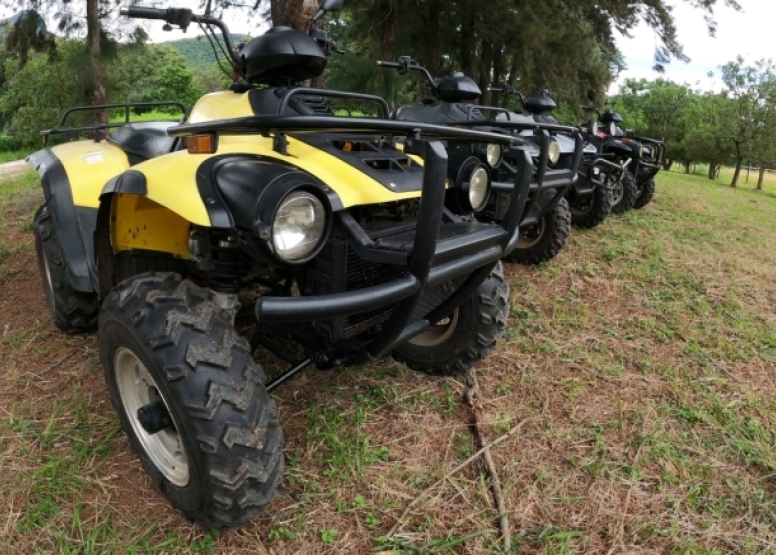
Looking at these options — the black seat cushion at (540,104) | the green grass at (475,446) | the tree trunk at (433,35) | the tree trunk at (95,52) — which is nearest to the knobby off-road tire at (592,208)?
the black seat cushion at (540,104)

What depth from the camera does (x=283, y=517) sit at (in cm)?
189

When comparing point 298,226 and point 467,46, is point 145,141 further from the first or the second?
point 467,46

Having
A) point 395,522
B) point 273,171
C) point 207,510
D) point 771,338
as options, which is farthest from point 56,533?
point 771,338

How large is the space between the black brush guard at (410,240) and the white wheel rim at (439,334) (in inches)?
27.0

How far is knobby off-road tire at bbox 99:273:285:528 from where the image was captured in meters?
1.58

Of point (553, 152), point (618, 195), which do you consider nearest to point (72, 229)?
point (553, 152)

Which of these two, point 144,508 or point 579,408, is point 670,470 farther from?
point 144,508

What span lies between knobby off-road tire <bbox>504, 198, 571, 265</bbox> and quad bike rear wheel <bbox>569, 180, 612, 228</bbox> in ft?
3.98

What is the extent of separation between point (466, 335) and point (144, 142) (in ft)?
6.43

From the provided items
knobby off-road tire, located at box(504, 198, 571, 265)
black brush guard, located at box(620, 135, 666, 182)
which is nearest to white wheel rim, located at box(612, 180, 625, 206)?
black brush guard, located at box(620, 135, 666, 182)

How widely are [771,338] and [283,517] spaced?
3.32 m

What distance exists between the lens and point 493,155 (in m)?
3.42

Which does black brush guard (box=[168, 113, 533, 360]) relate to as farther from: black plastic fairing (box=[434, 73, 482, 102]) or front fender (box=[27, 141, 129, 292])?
black plastic fairing (box=[434, 73, 482, 102])

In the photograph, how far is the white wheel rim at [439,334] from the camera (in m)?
2.71
